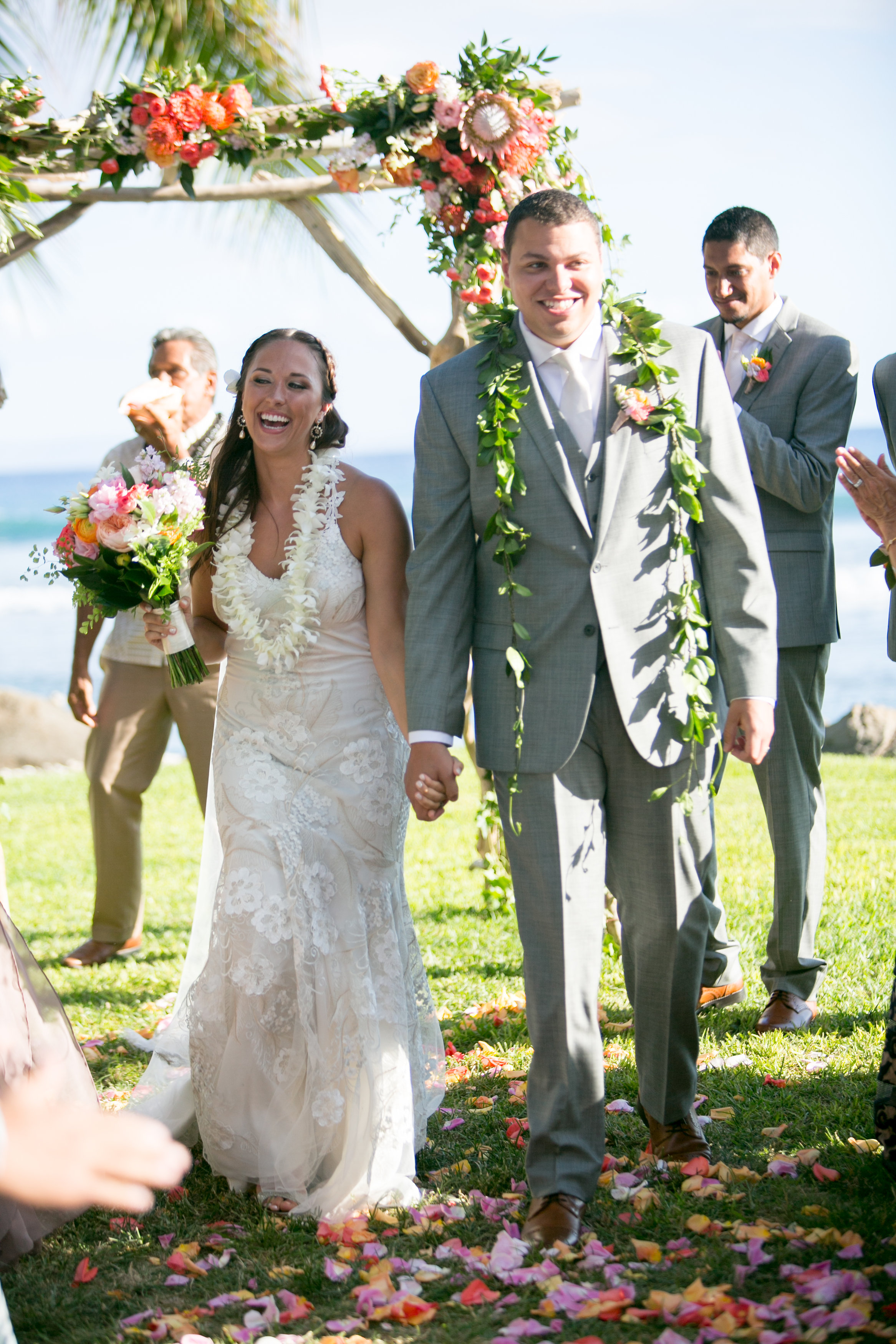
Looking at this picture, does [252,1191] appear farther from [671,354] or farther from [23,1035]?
[671,354]

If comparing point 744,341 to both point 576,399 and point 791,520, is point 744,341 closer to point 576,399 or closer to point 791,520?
point 791,520

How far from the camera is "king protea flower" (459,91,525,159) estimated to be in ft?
17.7

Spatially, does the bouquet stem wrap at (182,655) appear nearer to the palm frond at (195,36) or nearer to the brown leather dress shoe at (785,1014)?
the brown leather dress shoe at (785,1014)

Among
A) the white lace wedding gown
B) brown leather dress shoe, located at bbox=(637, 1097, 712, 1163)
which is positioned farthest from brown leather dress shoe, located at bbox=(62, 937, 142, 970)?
brown leather dress shoe, located at bbox=(637, 1097, 712, 1163)

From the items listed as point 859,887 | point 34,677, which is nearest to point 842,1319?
point 859,887

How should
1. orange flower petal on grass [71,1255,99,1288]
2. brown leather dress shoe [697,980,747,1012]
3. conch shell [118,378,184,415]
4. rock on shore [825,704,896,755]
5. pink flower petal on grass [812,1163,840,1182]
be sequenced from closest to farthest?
1. orange flower petal on grass [71,1255,99,1288]
2. pink flower petal on grass [812,1163,840,1182]
3. brown leather dress shoe [697,980,747,1012]
4. conch shell [118,378,184,415]
5. rock on shore [825,704,896,755]

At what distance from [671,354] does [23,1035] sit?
2.41 meters

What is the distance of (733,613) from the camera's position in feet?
10.5

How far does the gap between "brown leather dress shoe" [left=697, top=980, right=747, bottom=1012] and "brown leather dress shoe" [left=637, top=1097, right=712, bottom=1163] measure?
1262 millimetres

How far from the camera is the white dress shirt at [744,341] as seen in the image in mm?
4500

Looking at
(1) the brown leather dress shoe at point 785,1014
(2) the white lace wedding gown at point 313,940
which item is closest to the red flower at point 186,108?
(2) the white lace wedding gown at point 313,940

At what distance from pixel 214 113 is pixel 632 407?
3.28 metres

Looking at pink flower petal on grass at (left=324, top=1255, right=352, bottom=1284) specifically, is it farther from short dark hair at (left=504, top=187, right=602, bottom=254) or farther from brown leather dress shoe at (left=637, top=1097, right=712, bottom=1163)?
short dark hair at (left=504, top=187, right=602, bottom=254)

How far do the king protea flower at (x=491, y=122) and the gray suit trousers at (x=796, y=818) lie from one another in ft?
8.38
